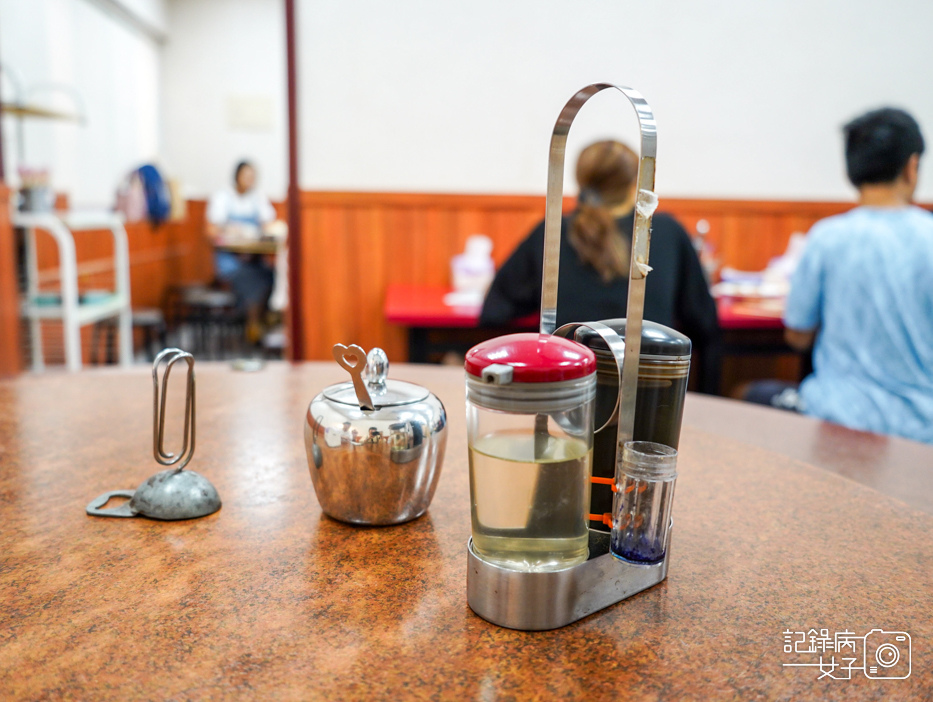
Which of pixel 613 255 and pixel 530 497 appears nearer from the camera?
pixel 530 497

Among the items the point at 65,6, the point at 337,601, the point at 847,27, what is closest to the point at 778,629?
the point at 337,601

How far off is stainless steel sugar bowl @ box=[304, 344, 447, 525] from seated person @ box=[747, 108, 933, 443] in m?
1.50

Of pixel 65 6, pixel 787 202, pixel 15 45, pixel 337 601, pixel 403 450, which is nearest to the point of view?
pixel 337 601

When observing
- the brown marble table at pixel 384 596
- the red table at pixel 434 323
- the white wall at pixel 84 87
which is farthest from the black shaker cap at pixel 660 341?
the white wall at pixel 84 87

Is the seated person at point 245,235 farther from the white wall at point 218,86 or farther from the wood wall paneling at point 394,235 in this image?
the wood wall paneling at point 394,235

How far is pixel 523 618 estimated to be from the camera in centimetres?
58

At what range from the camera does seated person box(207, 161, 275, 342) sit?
6230mm

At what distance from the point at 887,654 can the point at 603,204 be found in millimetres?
1765

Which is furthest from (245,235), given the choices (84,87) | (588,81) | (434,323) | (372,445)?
(372,445)

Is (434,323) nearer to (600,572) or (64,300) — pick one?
(64,300)

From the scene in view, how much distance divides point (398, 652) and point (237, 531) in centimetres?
28

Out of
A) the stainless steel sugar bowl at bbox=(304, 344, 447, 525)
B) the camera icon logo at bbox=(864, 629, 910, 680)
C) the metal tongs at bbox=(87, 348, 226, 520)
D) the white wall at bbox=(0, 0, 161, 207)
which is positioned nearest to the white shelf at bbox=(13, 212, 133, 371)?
the white wall at bbox=(0, 0, 161, 207)

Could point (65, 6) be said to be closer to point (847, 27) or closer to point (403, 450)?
point (847, 27)

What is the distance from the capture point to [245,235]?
664 cm
